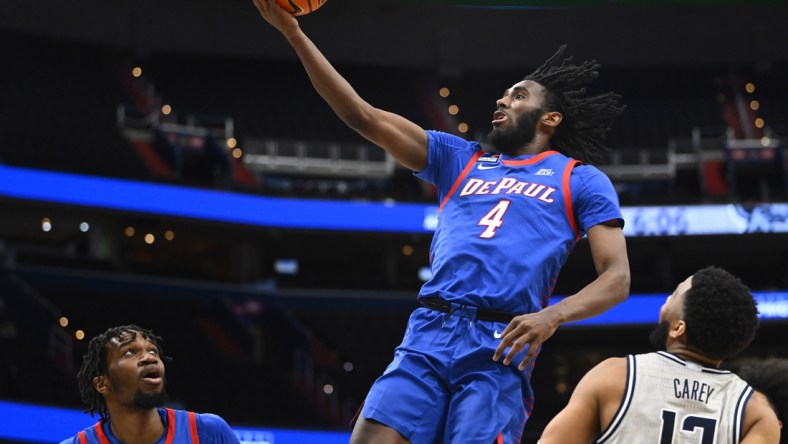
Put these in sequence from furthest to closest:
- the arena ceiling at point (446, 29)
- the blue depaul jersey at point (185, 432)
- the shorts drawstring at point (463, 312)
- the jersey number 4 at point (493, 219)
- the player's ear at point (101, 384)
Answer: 1. the arena ceiling at point (446, 29)
2. the player's ear at point (101, 384)
3. the blue depaul jersey at point (185, 432)
4. the jersey number 4 at point (493, 219)
5. the shorts drawstring at point (463, 312)

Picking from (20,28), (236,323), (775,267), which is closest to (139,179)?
(236,323)

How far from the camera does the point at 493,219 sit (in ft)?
12.6

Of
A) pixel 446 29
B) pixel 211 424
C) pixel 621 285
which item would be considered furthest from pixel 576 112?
pixel 446 29

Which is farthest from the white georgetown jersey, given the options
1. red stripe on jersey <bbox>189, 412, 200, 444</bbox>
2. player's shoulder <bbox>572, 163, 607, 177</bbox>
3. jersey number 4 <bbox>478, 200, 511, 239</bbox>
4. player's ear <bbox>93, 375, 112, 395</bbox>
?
player's ear <bbox>93, 375, 112, 395</bbox>

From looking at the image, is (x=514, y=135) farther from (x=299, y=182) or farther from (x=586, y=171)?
(x=299, y=182)

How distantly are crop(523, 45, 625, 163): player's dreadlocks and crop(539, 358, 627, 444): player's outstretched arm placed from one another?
1285mm

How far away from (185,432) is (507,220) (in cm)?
187

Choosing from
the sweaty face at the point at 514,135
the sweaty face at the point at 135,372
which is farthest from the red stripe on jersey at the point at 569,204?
the sweaty face at the point at 135,372

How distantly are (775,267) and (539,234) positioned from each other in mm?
23439

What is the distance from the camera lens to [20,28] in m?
24.2

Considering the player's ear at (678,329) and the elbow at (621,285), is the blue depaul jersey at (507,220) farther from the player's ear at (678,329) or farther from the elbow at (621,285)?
the player's ear at (678,329)

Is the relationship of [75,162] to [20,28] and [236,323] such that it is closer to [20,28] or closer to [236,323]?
[236,323]

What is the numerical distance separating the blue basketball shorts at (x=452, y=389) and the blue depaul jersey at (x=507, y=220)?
5.0 inches

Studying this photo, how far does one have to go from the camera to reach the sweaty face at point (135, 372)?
4.86m
